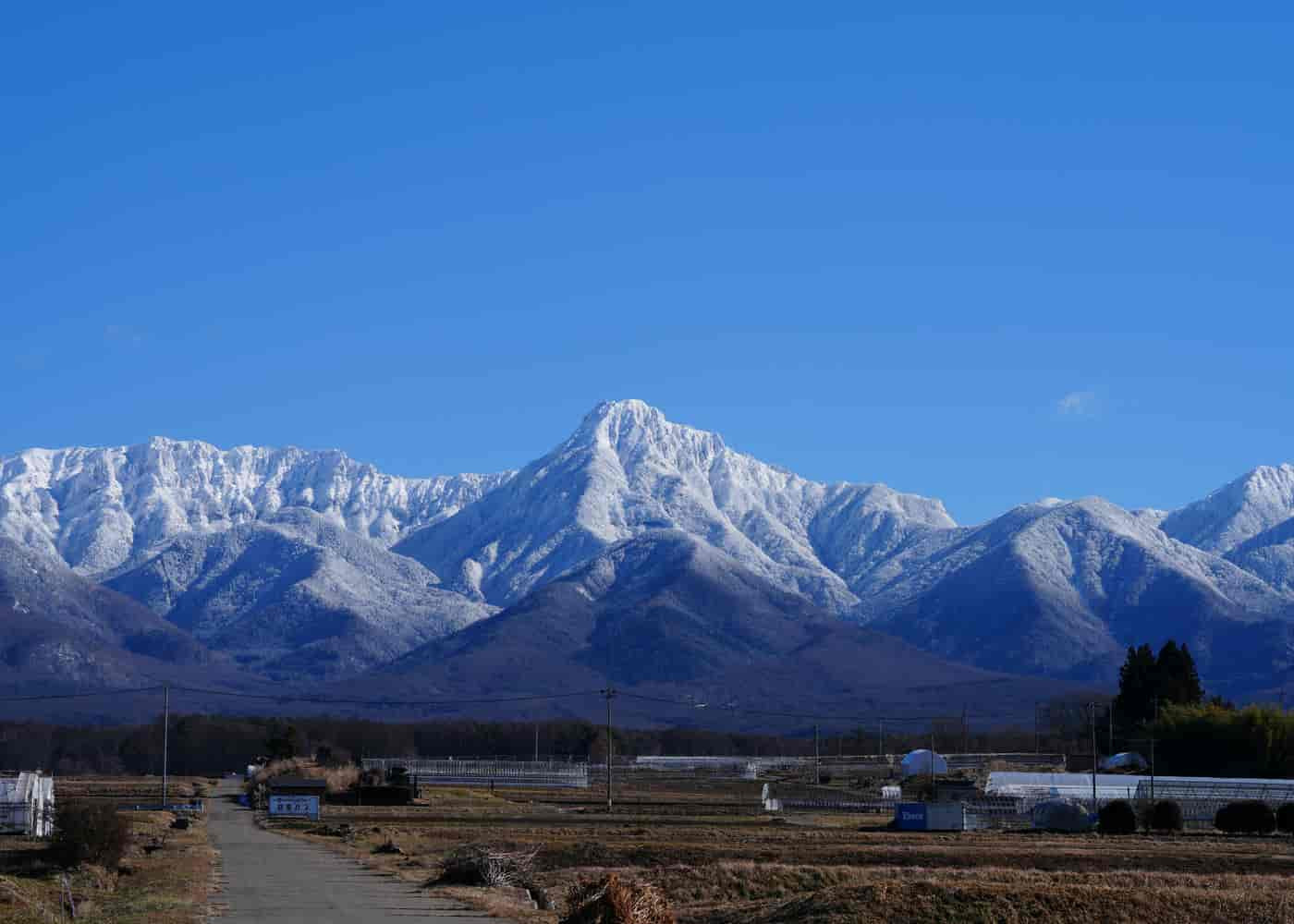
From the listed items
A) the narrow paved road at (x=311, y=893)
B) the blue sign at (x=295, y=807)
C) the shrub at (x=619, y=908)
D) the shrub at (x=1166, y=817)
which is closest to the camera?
the shrub at (x=619, y=908)

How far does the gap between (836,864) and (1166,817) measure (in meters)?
37.1

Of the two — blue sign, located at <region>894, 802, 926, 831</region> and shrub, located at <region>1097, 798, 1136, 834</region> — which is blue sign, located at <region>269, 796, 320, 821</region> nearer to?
blue sign, located at <region>894, 802, 926, 831</region>

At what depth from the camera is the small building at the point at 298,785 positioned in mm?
112375

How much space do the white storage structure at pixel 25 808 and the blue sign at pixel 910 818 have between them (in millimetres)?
36785

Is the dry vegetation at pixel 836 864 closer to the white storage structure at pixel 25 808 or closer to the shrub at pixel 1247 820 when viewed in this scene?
the shrub at pixel 1247 820

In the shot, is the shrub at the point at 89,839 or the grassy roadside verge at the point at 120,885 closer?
the grassy roadside verge at the point at 120,885

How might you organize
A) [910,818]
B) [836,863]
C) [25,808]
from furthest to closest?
[910,818] < [25,808] < [836,863]

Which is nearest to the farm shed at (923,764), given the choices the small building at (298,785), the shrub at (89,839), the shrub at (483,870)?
the small building at (298,785)

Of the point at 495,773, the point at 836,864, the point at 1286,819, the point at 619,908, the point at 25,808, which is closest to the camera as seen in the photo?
the point at 619,908

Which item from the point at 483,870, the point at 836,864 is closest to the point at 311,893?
the point at 483,870

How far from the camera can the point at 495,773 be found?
151000 millimetres

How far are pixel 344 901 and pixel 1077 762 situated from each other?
130 m

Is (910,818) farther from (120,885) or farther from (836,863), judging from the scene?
(120,885)

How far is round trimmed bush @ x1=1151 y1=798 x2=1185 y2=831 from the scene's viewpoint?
86.9m
